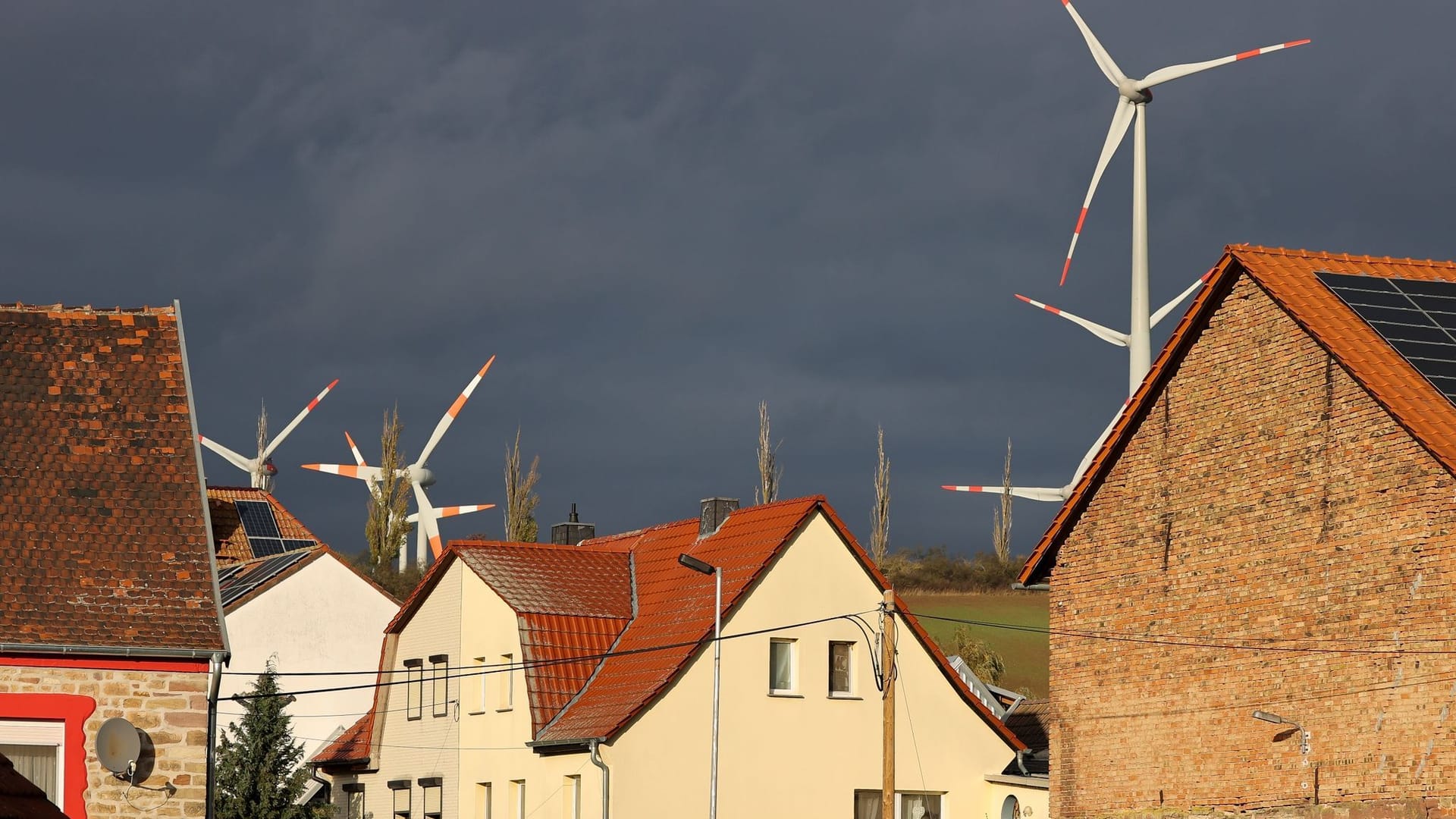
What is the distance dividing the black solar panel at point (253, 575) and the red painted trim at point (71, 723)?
3141 centimetres

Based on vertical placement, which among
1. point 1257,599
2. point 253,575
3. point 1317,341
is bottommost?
point 1257,599

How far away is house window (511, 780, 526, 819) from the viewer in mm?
41062

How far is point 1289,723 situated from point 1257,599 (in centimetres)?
180

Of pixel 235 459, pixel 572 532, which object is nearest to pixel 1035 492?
pixel 572 532

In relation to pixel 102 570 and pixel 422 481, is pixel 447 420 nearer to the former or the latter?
pixel 422 481

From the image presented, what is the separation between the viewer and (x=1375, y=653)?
24969mm

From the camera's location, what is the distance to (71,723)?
2461cm

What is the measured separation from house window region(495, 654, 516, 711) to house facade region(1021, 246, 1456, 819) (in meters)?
14.2

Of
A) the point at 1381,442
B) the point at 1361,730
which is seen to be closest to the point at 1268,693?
the point at 1361,730

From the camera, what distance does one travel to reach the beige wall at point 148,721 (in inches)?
968

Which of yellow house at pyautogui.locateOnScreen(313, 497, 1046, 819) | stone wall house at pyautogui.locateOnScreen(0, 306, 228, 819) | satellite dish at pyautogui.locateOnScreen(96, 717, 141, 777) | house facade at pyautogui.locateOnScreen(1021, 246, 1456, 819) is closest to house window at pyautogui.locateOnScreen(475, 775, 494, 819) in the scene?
yellow house at pyautogui.locateOnScreen(313, 497, 1046, 819)

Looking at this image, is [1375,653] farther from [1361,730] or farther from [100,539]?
→ [100,539]

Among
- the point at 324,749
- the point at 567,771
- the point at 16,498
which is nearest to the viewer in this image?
the point at 16,498

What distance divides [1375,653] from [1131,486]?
586 centimetres
